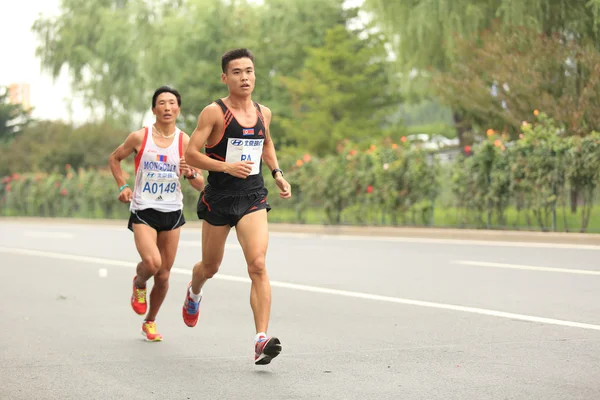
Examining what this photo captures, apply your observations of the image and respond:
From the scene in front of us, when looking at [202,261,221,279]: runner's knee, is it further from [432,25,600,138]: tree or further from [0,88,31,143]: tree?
[0,88,31,143]: tree

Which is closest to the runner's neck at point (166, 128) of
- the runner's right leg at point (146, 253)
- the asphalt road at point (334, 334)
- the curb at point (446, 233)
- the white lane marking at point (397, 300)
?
the runner's right leg at point (146, 253)

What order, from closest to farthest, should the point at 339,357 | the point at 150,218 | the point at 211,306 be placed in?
the point at 339,357 → the point at 150,218 → the point at 211,306

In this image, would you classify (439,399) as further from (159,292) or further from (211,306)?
(211,306)

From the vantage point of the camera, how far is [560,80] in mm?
26750

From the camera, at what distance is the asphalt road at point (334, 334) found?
6.38m

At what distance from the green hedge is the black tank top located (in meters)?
13.2

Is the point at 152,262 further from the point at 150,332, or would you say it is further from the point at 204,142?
the point at 204,142

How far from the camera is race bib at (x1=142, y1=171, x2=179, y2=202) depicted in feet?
28.0

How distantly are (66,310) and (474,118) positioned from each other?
22.2 meters

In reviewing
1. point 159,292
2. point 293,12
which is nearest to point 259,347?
point 159,292

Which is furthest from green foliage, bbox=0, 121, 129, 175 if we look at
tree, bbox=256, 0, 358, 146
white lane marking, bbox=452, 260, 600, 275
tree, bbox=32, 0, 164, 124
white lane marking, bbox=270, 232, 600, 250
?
white lane marking, bbox=452, 260, 600, 275

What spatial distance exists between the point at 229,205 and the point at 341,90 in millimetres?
37594

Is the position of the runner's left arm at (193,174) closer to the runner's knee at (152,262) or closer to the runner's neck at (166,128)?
the runner's neck at (166,128)

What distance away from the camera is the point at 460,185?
2284cm
